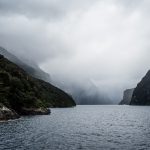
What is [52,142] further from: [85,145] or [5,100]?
[5,100]

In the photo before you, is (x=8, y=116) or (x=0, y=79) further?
(x=0, y=79)

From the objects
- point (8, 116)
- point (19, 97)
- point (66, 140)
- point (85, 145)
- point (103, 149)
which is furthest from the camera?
point (19, 97)

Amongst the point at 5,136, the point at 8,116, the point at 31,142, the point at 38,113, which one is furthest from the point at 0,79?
the point at 31,142

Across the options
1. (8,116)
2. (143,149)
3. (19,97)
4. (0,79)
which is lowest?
(143,149)

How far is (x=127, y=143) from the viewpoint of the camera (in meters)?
69.5

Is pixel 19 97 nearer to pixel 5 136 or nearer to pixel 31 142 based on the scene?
pixel 5 136

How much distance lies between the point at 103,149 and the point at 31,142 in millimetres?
17197

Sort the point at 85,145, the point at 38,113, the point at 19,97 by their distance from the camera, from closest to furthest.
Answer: the point at 85,145 < the point at 19,97 < the point at 38,113

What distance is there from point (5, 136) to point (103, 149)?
28857 mm

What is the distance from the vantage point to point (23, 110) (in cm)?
16600

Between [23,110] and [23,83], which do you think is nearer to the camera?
[23,110]

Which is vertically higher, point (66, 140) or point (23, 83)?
point (23, 83)

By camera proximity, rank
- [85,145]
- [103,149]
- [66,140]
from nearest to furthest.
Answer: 1. [103,149]
2. [85,145]
3. [66,140]

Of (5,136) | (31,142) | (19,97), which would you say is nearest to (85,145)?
(31,142)
